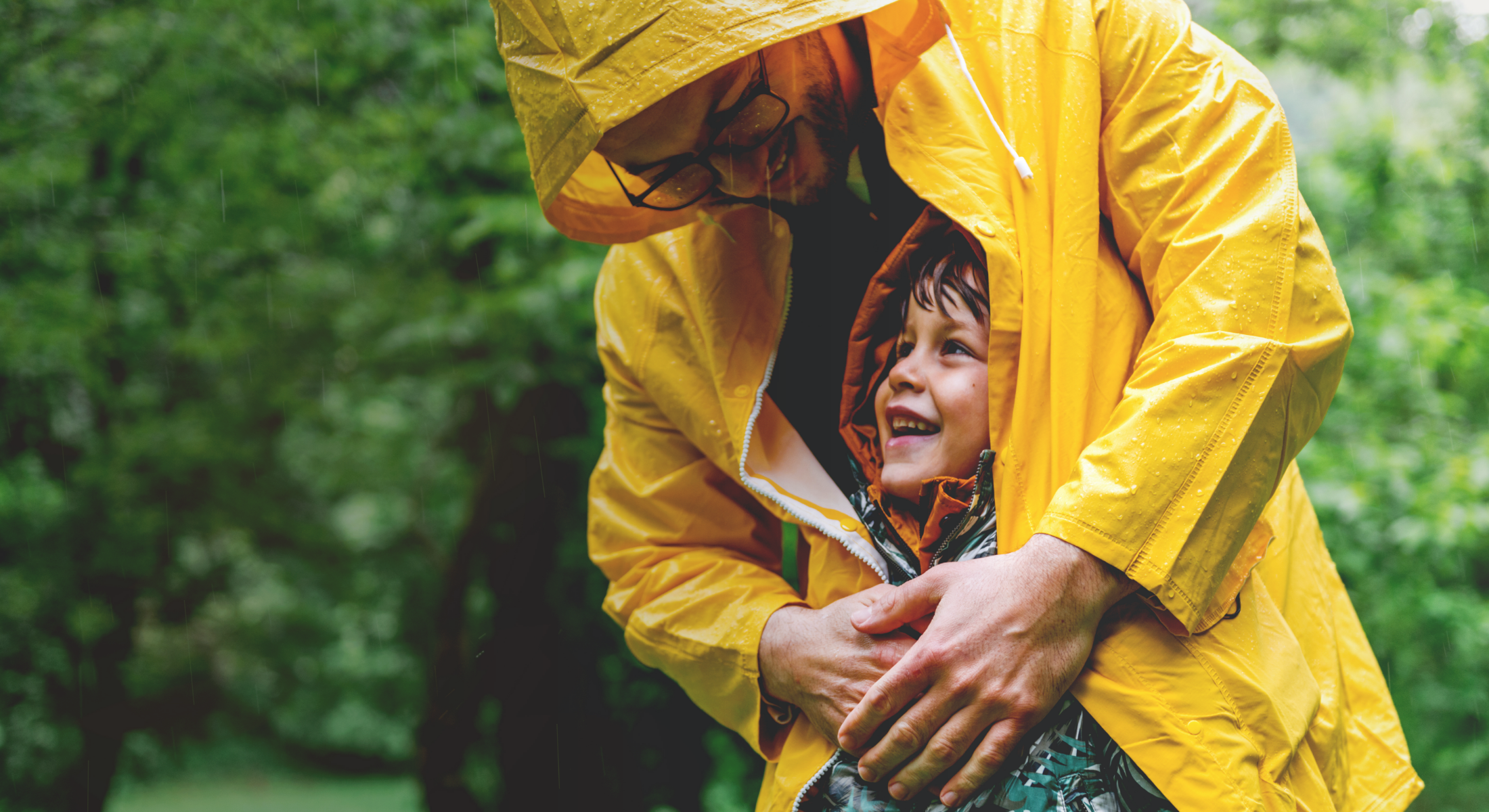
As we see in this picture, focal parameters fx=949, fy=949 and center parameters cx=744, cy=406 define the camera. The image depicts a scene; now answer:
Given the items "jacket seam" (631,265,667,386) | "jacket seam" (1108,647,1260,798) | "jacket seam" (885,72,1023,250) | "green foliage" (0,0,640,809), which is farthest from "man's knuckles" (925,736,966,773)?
"green foliage" (0,0,640,809)

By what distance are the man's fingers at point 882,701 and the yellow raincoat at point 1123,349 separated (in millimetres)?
212

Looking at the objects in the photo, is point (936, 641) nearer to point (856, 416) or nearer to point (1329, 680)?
point (856, 416)

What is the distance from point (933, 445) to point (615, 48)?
75cm

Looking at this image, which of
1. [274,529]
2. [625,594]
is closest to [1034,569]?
[625,594]

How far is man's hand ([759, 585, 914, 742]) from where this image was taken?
140 centimetres

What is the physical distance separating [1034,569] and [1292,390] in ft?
1.34

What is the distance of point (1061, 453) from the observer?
1307 millimetres

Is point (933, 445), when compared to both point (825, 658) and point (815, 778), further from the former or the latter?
point (815, 778)

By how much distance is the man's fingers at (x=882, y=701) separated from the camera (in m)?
1.25

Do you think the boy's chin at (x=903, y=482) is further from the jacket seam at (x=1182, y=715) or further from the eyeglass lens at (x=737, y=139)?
the eyeglass lens at (x=737, y=139)

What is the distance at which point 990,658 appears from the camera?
1206mm

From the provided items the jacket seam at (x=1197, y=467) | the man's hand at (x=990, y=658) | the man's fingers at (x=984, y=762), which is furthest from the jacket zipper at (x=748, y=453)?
the jacket seam at (x=1197, y=467)

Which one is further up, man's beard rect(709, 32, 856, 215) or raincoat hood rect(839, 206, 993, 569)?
man's beard rect(709, 32, 856, 215)

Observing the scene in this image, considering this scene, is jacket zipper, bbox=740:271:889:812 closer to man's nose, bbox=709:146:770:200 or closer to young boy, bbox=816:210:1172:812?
young boy, bbox=816:210:1172:812
